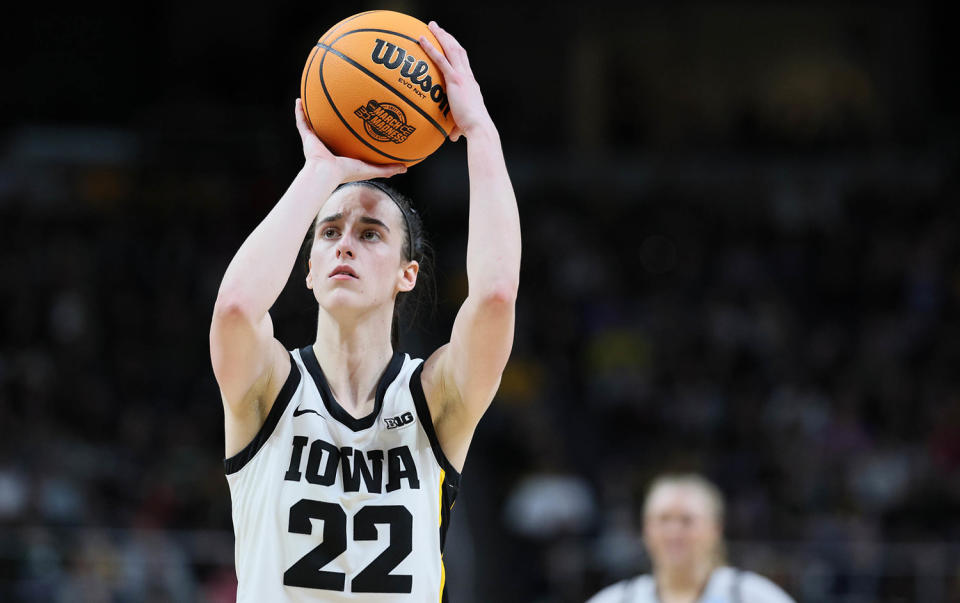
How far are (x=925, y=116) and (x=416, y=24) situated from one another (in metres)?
15.3

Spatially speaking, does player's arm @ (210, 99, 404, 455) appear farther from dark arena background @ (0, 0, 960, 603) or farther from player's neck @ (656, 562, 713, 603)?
dark arena background @ (0, 0, 960, 603)

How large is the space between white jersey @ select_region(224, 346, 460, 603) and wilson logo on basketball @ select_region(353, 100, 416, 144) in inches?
24.0

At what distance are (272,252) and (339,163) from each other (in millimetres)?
327

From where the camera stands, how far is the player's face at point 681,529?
4.71 metres

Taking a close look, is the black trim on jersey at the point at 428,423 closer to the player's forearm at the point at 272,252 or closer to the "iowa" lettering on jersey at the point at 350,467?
the "iowa" lettering on jersey at the point at 350,467

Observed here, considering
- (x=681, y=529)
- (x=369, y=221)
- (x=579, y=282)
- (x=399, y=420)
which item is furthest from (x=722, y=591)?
(x=579, y=282)

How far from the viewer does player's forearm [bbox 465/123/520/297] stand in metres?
2.87

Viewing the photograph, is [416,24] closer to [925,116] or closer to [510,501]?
[510,501]

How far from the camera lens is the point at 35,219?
13906 mm

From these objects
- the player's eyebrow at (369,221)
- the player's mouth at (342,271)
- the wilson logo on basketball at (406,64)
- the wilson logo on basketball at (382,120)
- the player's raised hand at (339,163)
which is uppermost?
the wilson logo on basketball at (406,64)

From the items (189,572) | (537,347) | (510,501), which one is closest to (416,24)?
(189,572)

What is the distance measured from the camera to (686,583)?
473 centimetres

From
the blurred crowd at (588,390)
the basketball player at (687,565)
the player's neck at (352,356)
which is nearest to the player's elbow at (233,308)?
the player's neck at (352,356)

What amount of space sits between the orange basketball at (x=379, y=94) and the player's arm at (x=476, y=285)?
0.05 metres
